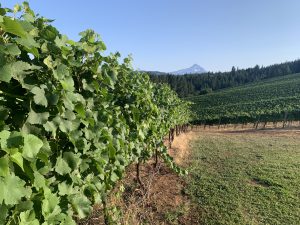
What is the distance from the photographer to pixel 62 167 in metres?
2.81

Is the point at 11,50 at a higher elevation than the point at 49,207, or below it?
higher

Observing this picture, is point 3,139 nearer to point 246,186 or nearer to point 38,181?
point 38,181

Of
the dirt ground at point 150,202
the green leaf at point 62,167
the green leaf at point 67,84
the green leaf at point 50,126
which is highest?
the green leaf at point 67,84

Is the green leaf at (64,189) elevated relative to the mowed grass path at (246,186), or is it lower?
elevated

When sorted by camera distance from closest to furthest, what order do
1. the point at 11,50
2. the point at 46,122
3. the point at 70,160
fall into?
the point at 11,50 < the point at 46,122 < the point at 70,160

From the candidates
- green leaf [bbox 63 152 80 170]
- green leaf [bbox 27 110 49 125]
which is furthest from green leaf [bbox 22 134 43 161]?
green leaf [bbox 63 152 80 170]

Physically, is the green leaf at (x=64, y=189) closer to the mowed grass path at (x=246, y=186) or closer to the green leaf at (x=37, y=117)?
the green leaf at (x=37, y=117)

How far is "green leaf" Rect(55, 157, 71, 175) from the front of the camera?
2.76m

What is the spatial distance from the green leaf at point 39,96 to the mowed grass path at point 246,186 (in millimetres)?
6406

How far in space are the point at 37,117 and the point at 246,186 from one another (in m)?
9.18

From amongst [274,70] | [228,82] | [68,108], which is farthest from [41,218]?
[274,70]

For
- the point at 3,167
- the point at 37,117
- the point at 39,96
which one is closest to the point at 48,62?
the point at 39,96

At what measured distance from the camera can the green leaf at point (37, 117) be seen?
7.45ft

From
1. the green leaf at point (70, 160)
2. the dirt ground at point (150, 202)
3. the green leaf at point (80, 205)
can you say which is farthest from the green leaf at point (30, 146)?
the dirt ground at point (150, 202)
